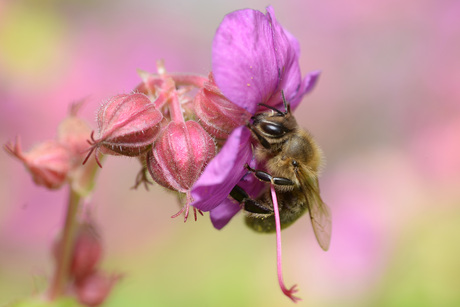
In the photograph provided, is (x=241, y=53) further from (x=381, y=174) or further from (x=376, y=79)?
(x=376, y=79)

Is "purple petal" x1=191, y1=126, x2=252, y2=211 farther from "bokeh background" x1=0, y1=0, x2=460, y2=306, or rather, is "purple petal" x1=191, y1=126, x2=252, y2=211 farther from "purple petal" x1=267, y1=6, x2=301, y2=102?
"bokeh background" x1=0, y1=0, x2=460, y2=306

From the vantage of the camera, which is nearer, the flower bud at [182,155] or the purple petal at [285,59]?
the flower bud at [182,155]

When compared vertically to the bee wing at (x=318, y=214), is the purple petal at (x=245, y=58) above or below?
above

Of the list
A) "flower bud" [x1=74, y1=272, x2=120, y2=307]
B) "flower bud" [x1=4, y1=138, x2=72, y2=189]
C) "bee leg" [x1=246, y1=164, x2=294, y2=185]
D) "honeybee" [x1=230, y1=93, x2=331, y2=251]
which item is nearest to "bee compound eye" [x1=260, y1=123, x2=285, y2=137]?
"honeybee" [x1=230, y1=93, x2=331, y2=251]

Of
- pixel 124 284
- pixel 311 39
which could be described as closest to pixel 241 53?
pixel 124 284

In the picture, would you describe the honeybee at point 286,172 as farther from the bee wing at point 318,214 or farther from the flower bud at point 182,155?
the flower bud at point 182,155

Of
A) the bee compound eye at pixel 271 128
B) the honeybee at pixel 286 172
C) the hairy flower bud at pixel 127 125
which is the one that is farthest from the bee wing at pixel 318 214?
the hairy flower bud at pixel 127 125
